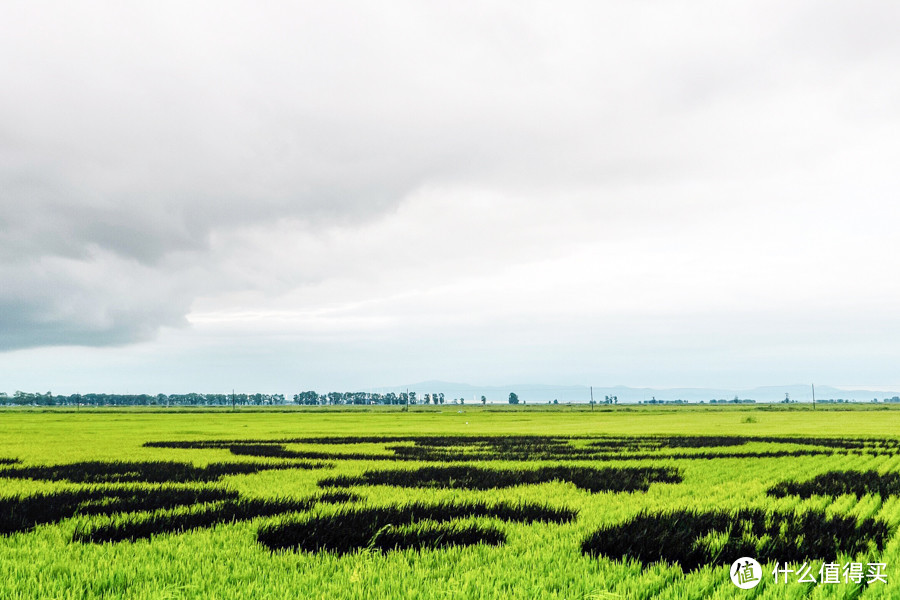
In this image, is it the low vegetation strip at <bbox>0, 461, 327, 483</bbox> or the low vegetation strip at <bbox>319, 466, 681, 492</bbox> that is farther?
the low vegetation strip at <bbox>0, 461, 327, 483</bbox>

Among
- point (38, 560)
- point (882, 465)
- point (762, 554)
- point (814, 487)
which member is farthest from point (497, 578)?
point (882, 465)

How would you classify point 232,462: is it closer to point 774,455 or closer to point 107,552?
point 107,552

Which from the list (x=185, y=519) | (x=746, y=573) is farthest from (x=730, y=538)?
(x=185, y=519)

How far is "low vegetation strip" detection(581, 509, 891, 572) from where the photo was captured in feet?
29.4

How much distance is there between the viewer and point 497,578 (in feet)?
25.2

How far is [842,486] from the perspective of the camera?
1678 cm

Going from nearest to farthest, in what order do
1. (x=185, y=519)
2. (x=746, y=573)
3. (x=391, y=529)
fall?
(x=746, y=573)
(x=391, y=529)
(x=185, y=519)

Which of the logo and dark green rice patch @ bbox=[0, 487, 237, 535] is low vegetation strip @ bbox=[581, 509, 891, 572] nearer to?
the logo

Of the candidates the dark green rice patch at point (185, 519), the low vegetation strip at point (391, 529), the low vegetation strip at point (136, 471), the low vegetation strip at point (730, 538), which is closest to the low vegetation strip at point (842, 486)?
the low vegetation strip at point (730, 538)

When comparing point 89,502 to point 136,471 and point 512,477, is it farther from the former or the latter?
Answer: point 512,477

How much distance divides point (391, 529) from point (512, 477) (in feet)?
30.3

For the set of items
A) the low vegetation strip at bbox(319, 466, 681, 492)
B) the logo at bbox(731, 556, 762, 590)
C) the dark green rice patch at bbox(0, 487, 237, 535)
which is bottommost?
the low vegetation strip at bbox(319, 466, 681, 492)

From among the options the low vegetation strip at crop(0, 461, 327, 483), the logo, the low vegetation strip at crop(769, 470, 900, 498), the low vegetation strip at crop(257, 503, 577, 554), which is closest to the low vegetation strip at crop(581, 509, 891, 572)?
the logo

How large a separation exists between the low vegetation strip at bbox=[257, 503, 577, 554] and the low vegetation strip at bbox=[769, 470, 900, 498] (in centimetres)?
706
